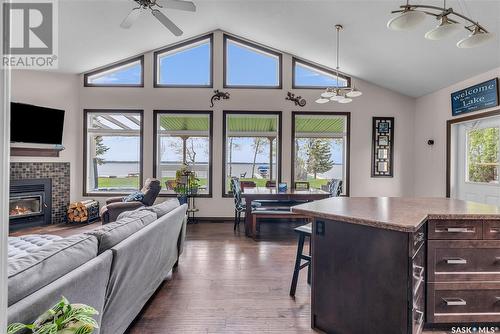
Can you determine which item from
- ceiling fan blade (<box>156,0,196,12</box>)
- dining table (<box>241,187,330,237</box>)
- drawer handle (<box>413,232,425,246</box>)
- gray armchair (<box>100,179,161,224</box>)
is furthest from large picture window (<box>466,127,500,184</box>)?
gray armchair (<box>100,179,161,224</box>)

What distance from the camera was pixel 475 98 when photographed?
428 centimetres

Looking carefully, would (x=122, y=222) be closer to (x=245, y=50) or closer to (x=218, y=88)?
(x=218, y=88)

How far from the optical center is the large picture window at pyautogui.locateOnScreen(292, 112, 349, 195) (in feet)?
20.1

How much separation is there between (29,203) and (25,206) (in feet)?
0.26

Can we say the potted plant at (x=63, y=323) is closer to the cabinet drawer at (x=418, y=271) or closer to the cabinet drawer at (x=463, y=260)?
the cabinet drawer at (x=418, y=271)

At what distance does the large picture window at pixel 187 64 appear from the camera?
6.00 meters

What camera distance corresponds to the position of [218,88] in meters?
5.95

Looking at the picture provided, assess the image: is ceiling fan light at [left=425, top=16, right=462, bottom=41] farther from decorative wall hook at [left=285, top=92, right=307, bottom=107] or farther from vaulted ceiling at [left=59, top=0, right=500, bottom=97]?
decorative wall hook at [left=285, top=92, right=307, bottom=107]

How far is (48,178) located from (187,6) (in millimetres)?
4339

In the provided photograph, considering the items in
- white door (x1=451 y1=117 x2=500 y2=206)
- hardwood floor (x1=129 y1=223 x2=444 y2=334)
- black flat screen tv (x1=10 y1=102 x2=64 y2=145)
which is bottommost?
hardwood floor (x1=129 y1=223 x2=444 y2=334)

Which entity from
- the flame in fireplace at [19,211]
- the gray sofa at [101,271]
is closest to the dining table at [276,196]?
the gray sofa at [101,271]

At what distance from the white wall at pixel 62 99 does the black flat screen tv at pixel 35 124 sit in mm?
282

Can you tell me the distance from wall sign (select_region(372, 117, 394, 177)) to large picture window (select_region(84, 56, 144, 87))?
534 centimetres

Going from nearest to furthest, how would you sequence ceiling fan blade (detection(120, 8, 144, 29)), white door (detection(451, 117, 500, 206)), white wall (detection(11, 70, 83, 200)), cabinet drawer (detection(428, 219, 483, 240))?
1. cabinet drawer (detection(428, 219, 483, 240))
2. ceiling fan blade (detection(120, 8, 144, 29))
3. white door (detection(451, 117, 500, 206))
4. white wall (detection(11, 70, 83, 200))
